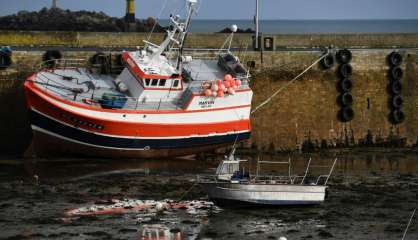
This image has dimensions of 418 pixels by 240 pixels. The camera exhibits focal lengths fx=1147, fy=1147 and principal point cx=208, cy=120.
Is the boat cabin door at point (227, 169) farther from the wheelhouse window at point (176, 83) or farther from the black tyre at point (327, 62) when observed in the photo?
the black tyre at point (327, 62)

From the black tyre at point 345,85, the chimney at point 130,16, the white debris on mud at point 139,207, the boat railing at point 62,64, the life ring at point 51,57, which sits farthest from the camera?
the chimney at point 130,16

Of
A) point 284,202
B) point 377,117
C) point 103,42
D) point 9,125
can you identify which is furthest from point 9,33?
point 284,202

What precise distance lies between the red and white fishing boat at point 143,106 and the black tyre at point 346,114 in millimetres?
4073

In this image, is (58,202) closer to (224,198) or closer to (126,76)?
(224,198)

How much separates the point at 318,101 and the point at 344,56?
1850 mm

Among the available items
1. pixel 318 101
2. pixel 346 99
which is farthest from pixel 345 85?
pixel 318 101

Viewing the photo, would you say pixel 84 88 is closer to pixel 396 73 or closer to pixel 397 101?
pixel 397 101

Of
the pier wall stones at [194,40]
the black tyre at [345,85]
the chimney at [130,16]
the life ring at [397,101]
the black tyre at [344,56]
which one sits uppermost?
the chimney at [130,16]

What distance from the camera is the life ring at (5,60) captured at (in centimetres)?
3450

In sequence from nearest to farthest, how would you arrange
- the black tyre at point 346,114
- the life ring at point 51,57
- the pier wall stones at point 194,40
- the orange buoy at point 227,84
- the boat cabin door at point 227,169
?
the boat cabin door at point 227,169 → the orange buoy at point 227,84 → the life ring at point 51,57 → the black tyre at point 346,114 → the pier wall stones at point 194,40

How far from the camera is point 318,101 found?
1467 inches

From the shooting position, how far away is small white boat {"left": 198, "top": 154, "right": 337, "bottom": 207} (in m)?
27.0

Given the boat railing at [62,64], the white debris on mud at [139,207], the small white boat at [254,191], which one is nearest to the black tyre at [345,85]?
the boat railing at [62,64]

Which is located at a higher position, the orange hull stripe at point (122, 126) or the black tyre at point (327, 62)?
the black tyre at point (327, 62)
